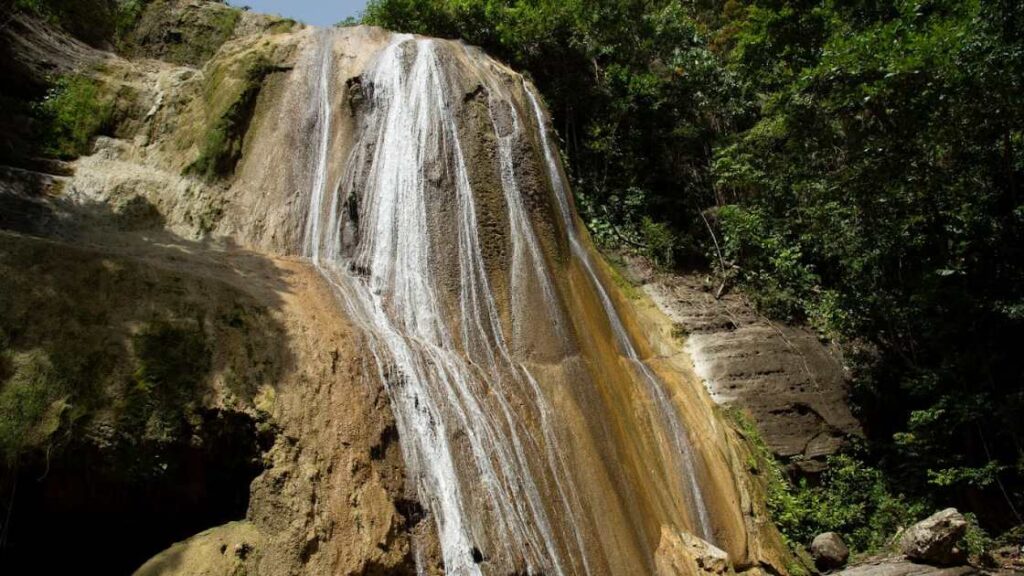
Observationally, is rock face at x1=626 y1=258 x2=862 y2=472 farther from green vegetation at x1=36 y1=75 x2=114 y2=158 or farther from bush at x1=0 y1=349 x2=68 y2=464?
green vegetation at x1=36 y1=75 x2=114 y2=158

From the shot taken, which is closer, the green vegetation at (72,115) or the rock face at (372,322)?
the rock face at (372,322)

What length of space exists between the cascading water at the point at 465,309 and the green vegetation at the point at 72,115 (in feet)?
13.1

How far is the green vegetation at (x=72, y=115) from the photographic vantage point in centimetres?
1181

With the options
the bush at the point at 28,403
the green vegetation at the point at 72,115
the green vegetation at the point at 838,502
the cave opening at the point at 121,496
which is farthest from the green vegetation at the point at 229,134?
the green vegetation at the point at 838,502

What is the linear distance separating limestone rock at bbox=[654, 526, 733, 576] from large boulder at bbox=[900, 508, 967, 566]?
378 centimetres

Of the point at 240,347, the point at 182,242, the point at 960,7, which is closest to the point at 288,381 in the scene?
the point at 240,347

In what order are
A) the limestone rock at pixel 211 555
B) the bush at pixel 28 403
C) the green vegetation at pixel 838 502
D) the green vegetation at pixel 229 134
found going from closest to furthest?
1. the bush at pixel 28 403
2. the limestone rock at pixel 211 555
3. the green vegetation at pixel 838 502
4. the green vegetation at pixel 229 134

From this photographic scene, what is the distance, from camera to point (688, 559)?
7.97 metres

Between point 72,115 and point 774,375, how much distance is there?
1380 centimetres

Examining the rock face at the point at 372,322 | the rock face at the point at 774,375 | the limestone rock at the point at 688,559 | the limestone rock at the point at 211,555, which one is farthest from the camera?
the rock face at the point at 774,375

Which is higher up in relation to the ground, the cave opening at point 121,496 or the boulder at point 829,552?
the cave opening at point 121,496

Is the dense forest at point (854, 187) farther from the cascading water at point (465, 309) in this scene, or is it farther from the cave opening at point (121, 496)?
the cave opening at point (121, 496)

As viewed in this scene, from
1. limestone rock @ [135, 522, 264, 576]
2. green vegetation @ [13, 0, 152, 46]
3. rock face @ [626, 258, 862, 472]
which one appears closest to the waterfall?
rock face @ [626, 258, 862, 472]

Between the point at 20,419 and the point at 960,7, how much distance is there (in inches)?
552
